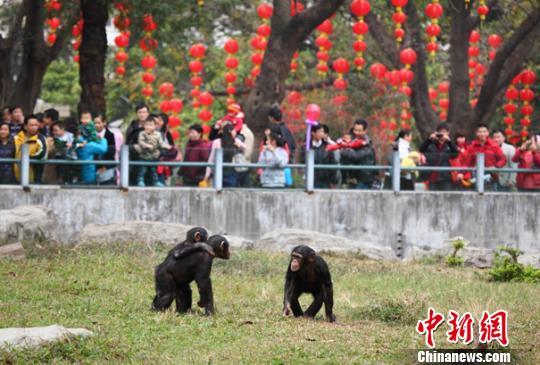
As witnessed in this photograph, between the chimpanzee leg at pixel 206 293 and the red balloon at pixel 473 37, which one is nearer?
the chimpanzee leg at pixel 206 293

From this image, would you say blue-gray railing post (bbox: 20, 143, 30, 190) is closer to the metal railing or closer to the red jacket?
the metal railing

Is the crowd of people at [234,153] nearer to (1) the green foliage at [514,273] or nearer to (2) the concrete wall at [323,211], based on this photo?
(2) the concrete wall at [323,211]

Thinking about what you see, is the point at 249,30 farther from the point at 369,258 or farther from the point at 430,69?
the point at 369,258

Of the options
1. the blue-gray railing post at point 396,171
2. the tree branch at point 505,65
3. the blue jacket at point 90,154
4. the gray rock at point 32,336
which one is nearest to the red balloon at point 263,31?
the tree branch at point 505,65

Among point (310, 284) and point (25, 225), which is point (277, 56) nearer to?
point (25, 225)

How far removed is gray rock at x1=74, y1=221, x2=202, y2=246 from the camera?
18.5 meters

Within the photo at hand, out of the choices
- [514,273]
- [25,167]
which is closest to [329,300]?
[514,273]

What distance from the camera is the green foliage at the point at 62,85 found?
43.3 metres

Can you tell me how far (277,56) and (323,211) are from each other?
4555mm

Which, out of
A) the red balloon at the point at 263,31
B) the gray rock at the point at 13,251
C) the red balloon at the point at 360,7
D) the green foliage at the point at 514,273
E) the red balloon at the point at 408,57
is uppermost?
the red balloon at the point at 360,7

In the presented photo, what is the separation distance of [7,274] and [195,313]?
330 centimetres

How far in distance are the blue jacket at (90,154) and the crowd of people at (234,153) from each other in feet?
0.05

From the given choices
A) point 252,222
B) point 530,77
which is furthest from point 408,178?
point 530,77

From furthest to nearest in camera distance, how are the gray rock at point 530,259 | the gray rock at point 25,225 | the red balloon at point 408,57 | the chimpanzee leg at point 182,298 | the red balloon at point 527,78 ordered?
the red balloon at point 527,78, the red balloon at point 408,57, the gray rock at point 530,259, the gray rock at point 25,225, the chimpanzee leg at point 182,298
